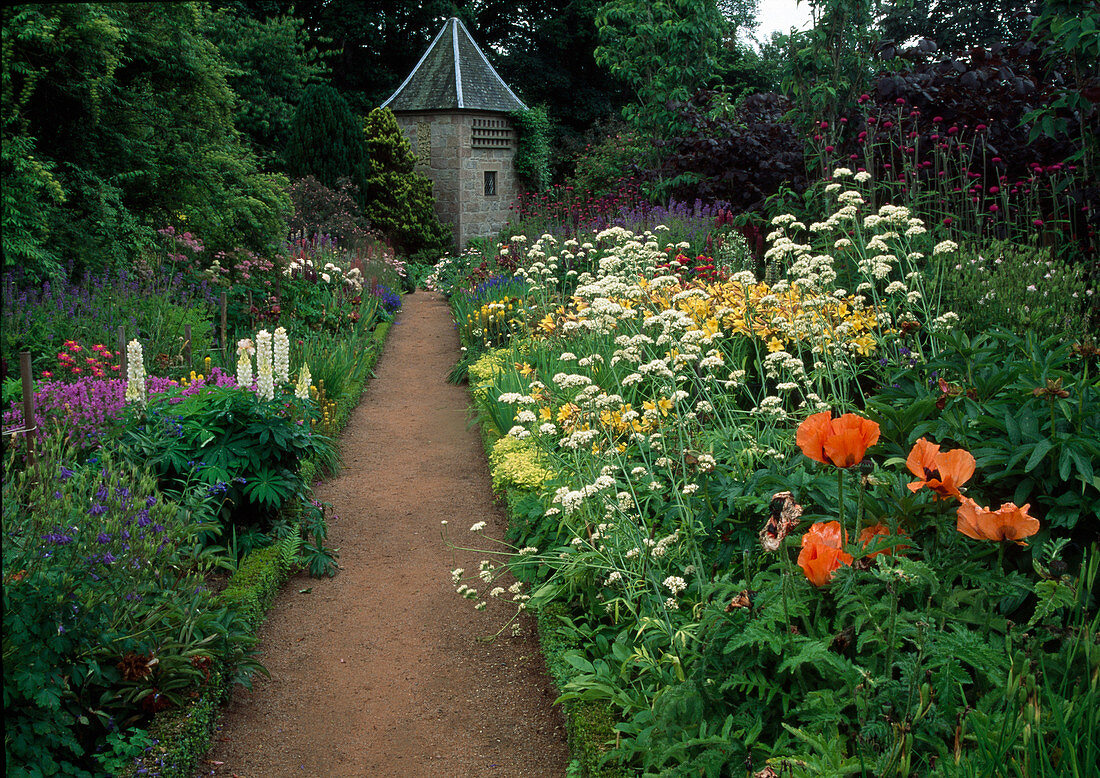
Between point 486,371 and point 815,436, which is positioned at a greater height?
point 815,436

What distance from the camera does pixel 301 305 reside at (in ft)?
29.8

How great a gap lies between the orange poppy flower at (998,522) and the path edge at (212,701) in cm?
244

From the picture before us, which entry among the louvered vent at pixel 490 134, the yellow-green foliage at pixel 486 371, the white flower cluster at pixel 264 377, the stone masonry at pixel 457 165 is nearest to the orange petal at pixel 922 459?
the white flower cluster at pixel 264 377

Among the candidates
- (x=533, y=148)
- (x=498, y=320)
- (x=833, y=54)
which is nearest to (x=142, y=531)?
(x=498, y=320)

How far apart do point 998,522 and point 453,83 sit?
18399mm

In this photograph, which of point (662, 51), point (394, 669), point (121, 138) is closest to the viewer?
point (394, 669)

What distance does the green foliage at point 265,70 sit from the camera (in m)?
18.3

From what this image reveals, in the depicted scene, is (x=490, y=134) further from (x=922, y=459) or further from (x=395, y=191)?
(x=922, y=459)

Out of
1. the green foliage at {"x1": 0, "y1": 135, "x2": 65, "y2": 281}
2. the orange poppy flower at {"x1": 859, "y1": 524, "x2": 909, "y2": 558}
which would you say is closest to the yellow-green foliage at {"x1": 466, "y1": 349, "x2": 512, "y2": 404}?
the green foliage at {"x1": 0, "y1": 135, "x2": 65, "y2": 281}

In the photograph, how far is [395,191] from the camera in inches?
668

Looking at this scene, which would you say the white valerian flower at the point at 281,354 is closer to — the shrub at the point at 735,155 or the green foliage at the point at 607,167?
the shrub at the point at 735,155

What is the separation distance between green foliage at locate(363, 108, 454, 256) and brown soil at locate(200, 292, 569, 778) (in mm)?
11686

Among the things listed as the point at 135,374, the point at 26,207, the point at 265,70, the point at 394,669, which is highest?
the point at 265,70

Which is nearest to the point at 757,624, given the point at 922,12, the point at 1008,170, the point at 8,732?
the point at 8,732
